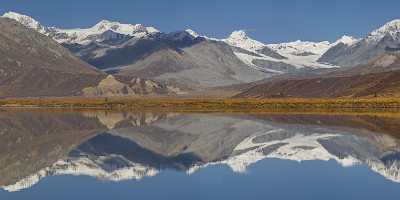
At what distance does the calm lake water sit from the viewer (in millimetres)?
38594

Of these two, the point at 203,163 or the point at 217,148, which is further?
the point at 217,148

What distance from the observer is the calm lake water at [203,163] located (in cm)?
3859

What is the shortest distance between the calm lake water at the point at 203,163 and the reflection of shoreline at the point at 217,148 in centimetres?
9

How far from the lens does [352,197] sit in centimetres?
3600

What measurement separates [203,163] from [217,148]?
13.5 m

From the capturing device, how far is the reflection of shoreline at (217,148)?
50.2 m

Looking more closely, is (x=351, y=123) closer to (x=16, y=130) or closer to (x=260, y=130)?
(x=260, y=130)

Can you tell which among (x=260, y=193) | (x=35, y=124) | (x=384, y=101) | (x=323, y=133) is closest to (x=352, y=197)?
(x=260, y=193)

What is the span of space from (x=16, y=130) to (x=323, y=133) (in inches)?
1683

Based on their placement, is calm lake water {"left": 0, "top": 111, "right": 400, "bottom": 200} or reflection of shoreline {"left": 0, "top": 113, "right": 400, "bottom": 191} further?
reflection of shoreline {"left": 0, "top": 113, "right": 400, "bottom": 191}

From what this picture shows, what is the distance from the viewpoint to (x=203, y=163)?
5334 centimetres

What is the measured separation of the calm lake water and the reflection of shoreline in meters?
0.09

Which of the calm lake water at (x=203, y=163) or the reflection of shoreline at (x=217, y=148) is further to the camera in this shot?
the reflection of shoreline at (x=217, y=148)

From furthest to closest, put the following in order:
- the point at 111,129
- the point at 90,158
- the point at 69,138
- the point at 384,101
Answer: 1. the point at 384,101
2. the point at 111,129
3. the point at 69,138
4. the point at 90,158
